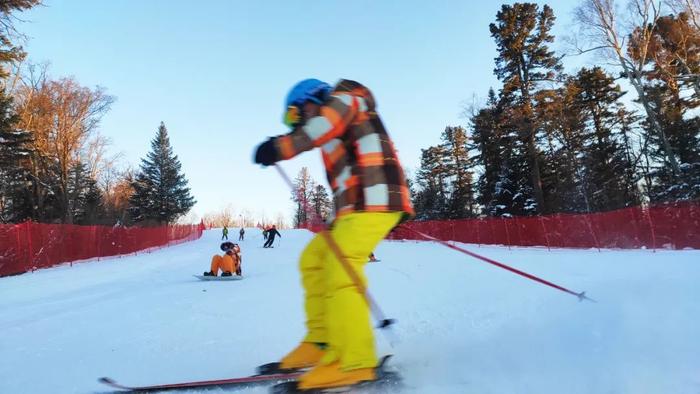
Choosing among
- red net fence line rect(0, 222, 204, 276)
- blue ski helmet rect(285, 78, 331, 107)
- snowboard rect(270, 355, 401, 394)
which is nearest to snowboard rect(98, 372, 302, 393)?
snowboard rect(270, 355, 401, 394)

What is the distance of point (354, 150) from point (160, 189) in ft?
177

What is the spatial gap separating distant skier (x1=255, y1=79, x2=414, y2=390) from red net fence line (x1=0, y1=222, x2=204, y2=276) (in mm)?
14254

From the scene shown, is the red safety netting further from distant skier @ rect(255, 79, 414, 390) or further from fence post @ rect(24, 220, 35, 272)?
fence post @ rect(24, 220, 35, 272)

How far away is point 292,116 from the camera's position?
2.39 meters

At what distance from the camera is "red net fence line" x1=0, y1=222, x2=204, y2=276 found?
1293 centimetres

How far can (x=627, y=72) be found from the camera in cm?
2294

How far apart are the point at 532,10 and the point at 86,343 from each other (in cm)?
3036

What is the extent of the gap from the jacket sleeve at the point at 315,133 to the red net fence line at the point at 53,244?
14.4 meters

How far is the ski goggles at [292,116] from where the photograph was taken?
7.75 feet

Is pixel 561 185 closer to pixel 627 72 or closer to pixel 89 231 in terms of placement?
pixel 627 72

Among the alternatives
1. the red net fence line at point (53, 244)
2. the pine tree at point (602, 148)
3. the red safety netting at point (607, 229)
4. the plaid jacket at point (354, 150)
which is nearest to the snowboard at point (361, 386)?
the plaid jacket at point (354, 150)

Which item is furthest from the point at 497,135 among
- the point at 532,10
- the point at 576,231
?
the point at 576,231

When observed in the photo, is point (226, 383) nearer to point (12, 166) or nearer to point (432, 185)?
point (12, 166)

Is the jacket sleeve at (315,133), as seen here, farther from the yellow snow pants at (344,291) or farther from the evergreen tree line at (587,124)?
the evergreen tree line at (587,124)
